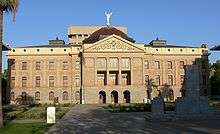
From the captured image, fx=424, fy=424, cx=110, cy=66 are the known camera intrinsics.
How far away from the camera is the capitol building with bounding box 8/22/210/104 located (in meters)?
78.3

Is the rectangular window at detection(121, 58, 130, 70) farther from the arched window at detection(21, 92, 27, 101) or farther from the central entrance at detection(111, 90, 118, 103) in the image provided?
the arched window at detection(21, 92, 27, 101)

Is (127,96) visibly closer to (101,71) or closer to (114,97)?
(114,97)

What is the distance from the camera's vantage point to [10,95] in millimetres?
79750

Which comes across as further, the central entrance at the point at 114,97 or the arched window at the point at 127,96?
the central entrance at the point at 114,97

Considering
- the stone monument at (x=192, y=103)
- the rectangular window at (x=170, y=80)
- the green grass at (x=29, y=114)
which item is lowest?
the green grass at (x=29, y=114)

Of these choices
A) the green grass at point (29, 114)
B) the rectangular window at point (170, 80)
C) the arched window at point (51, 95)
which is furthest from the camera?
the rectangular window at point (170, 80)

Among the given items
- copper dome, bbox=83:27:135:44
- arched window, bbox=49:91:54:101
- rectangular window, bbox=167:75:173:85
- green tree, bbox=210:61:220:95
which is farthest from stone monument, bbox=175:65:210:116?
green tree, bbox=210:61:220:95

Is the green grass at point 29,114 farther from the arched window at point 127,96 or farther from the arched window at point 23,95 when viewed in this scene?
the arched window at point 23,95

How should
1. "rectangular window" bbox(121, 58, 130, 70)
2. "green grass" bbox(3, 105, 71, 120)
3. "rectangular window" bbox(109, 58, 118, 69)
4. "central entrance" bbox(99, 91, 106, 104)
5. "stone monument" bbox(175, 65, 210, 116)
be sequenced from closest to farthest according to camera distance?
1. "stone monument" bbox(175, 65, 210, 116)
2. "green grass" bbox(3, 105, 71, 120)
3. "rectangular window" bbox(109, 58, 118, 69)
4. "rectangular window" bbox(121, 58, 130, 70)
5. "central entrance" bbox(99, 91, 106, 104)

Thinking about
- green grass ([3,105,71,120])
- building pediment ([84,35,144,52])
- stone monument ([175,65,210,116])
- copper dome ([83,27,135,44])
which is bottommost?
green grass ([3,105,71,120])

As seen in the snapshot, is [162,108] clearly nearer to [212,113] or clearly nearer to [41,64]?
[212,113]

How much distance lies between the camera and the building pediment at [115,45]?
78.8m

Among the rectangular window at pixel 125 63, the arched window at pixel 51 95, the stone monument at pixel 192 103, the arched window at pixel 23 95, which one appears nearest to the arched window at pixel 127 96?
the rectangular window at pixel 125 63

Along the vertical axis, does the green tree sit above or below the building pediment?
below
